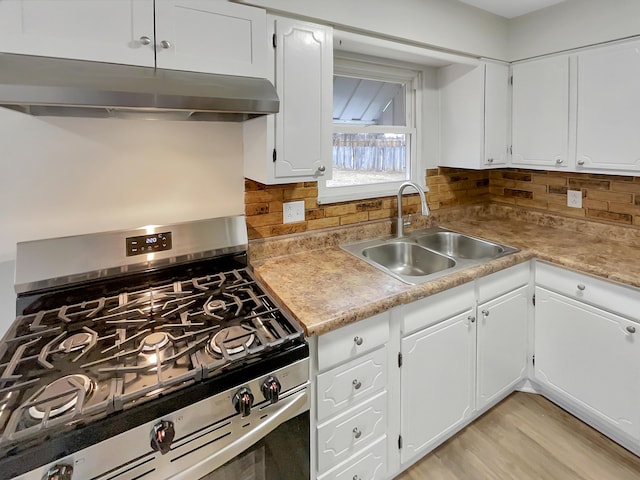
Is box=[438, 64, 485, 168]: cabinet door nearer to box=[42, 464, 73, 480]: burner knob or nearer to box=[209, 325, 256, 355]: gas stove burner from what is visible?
box=[209, 325, 256, 355]: gas stove burner

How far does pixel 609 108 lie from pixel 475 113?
0.66 m

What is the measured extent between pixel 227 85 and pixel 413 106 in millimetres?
1499

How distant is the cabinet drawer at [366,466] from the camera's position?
4.63 ft

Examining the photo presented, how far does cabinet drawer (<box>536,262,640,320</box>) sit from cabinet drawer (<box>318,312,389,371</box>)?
1079mm

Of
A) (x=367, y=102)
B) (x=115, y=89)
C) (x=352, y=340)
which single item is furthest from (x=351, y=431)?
(x=367, y=102)

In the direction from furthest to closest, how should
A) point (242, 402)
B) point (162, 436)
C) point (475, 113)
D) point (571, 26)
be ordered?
point (475, 113)
point (571, 26)
point (242, 402)
point (162, 436)

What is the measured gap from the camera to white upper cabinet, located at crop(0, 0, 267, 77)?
1.04 metres

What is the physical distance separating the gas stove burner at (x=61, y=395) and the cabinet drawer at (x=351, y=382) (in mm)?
716

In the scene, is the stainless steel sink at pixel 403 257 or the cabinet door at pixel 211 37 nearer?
the cabinet door at pixel 211 37

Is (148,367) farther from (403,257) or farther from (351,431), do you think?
(403,257)

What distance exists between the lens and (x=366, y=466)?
149 centimetres

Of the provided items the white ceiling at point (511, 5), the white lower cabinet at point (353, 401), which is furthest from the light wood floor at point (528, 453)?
the white ceiling at point (511, 5)

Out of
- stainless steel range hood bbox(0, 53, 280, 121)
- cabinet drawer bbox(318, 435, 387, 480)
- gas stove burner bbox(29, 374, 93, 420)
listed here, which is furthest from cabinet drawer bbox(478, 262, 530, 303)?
gas stove burner bbox(29, 374, 93, 420)

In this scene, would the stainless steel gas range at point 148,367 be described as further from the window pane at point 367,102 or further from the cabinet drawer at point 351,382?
the window pane at point 367,102
